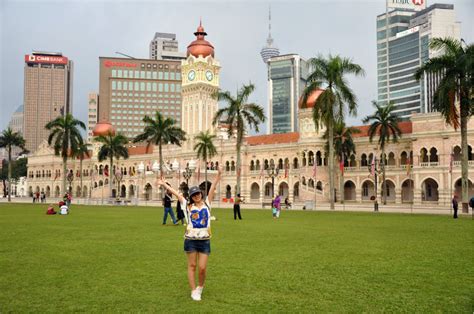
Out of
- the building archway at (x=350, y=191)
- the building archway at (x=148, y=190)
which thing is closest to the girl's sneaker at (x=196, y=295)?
the building archway at (x=350, y=191)

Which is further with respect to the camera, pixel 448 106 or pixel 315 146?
pixel 315 146

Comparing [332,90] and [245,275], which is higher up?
[332,90]

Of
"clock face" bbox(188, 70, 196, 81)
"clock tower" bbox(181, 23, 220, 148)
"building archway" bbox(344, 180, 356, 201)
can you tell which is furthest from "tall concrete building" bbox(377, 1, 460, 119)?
"building archway" bbox(344, 180, 356, 201)

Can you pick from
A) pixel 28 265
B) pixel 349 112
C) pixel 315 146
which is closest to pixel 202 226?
pixel 28 265

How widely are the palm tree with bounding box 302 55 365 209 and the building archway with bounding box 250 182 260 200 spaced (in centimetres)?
3300

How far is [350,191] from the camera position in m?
62.6

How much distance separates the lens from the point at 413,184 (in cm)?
5431

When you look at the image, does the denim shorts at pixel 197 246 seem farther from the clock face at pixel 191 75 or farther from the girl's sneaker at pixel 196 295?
the clock face at pixel 191 75

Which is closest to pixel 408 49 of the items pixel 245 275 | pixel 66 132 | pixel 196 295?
pixel 66 132

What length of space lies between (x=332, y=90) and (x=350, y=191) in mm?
26524

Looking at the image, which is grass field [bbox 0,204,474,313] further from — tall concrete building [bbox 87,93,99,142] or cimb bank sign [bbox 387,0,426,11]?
tall concrete building [bbox 87,93,99,142]

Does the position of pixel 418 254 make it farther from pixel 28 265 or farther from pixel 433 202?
pixel 433 202

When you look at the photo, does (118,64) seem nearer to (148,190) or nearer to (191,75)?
(191,75)

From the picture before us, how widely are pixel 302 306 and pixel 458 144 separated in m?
48.1
